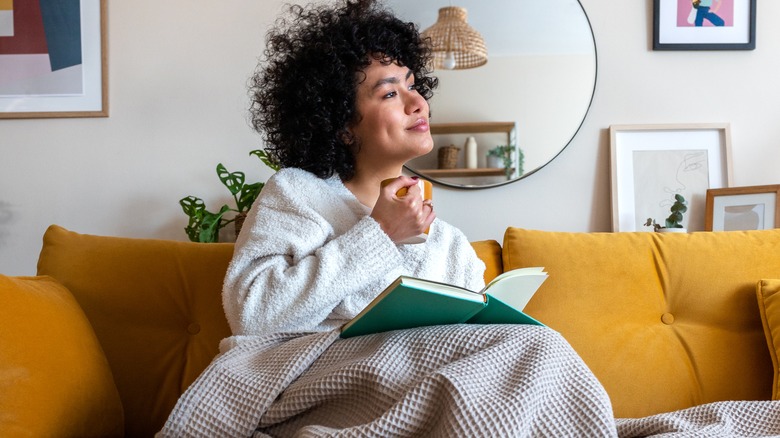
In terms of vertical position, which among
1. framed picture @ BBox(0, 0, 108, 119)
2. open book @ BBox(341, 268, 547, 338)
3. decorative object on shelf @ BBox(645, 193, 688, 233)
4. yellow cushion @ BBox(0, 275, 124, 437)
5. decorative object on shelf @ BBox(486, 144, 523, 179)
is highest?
framed picture @ BBox(0, 0, 108, 119)

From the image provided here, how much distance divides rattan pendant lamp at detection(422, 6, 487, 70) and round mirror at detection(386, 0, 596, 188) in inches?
0.7

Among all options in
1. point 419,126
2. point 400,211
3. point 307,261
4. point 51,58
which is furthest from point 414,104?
point 51,58

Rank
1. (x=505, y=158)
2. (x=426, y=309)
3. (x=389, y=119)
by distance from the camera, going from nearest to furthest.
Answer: (x=426, y=309), (x=389, y=119), (x=505, y=158)

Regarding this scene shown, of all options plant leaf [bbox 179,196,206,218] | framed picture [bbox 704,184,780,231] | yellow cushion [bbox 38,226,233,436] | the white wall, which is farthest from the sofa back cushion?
framed picture [bbox 704,184,780,231]

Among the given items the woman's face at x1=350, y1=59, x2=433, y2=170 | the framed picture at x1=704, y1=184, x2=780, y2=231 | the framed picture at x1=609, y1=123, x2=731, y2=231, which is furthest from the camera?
the framed picture at x1=609, y1=123, x2=731, y2=231

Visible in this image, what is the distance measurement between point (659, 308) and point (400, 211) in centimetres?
74

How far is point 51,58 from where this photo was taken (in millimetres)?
2555

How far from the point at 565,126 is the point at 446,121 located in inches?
14.1

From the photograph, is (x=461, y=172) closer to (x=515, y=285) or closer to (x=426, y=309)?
(x=515, y=285)

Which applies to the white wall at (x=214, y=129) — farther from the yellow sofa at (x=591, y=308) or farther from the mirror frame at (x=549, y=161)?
the yellow sofa at (x=591, y=308)

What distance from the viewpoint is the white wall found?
98.4 inches

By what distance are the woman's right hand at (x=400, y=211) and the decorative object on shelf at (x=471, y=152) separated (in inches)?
37.3

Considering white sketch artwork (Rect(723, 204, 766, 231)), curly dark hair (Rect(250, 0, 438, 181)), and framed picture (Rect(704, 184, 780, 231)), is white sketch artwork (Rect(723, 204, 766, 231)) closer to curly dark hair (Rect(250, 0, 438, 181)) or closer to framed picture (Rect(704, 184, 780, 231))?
framed picture (Rect(704, 184, 780, 231))

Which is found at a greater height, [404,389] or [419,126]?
[419,126]
